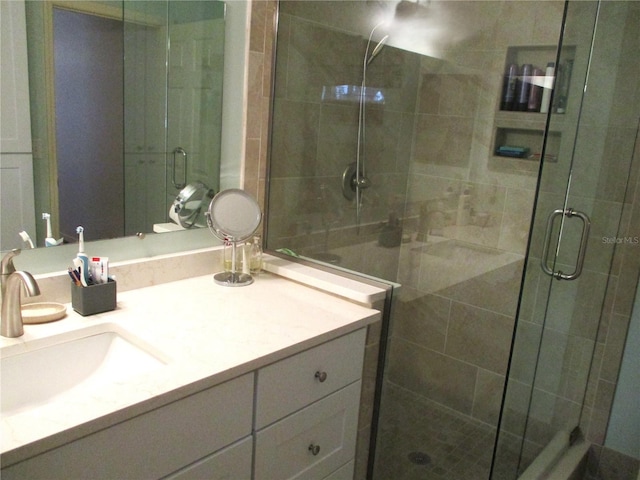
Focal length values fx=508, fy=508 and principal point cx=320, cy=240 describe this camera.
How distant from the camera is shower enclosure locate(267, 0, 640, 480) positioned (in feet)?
5.52

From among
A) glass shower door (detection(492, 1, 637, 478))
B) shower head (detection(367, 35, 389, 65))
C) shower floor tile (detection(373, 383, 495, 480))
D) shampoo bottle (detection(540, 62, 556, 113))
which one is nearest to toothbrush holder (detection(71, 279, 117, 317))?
shower floor tile (detection(373, 383, 495, 480))

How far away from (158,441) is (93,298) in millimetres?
490

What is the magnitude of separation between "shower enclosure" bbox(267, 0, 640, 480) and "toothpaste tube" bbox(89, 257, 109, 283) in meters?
0.71

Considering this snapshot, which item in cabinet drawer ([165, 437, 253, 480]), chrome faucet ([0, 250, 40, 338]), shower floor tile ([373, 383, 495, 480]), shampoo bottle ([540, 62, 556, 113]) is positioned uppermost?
shampoo bottle ([540, 62, 556, 113])

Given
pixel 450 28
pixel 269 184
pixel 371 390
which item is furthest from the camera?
pixel 450 28

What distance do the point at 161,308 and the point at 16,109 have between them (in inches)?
24.6

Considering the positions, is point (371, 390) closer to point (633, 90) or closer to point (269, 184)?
point (269, 184)

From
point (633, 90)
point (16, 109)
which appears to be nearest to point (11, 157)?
point (16, 109)

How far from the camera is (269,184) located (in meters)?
1.98

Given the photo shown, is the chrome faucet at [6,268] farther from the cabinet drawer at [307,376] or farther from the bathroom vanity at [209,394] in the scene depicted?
the cabinet drawer at [307,376]

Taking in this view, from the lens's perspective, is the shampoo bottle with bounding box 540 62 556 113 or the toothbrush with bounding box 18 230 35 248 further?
the shampoo bottle with bounding box 540 62 556 113

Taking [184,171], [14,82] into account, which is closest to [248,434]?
[184,171]

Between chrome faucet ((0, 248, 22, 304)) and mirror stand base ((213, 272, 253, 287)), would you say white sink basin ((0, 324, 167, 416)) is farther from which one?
mirror stand base ((213, 272, 253, 287))

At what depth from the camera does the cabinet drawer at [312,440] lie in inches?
50.7
